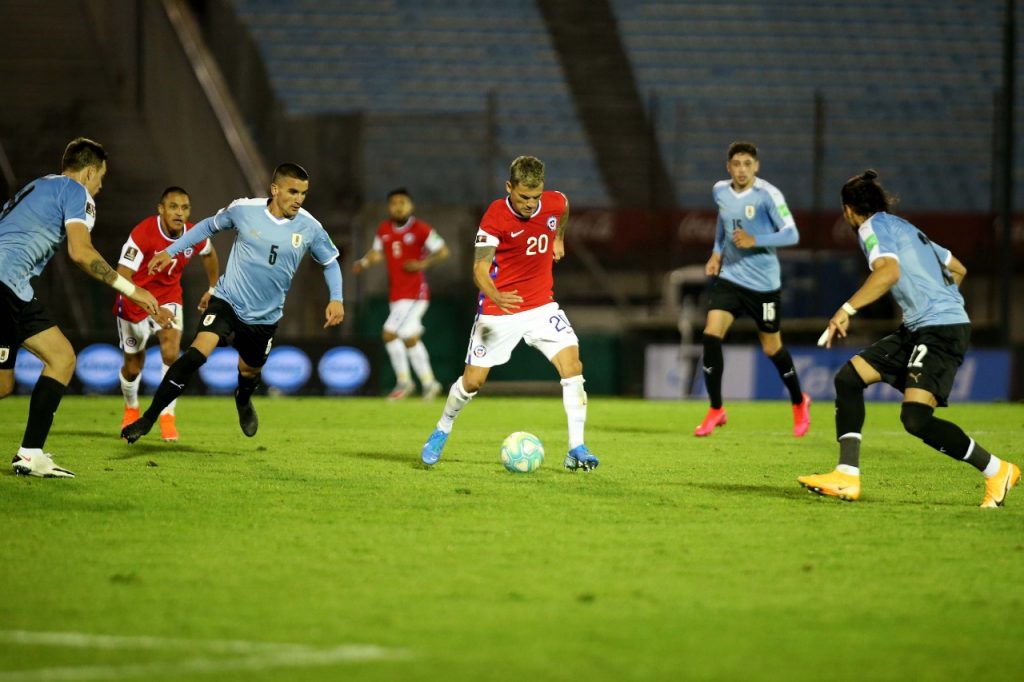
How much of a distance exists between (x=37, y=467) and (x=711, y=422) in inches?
253

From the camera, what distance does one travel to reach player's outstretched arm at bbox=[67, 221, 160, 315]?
8.66 metres

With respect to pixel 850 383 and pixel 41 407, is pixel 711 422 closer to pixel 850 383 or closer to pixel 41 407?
pixel 850 383

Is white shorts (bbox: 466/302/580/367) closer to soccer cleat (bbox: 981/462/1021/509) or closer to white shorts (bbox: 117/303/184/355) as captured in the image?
soccer cleat (bbox: 981/462/1021/509)

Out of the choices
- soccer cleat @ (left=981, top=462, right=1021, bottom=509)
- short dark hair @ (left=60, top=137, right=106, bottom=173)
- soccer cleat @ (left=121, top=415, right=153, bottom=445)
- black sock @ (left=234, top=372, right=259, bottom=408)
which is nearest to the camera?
soccer cleat @ (left=981, top=462, right=1021, bottom=509)

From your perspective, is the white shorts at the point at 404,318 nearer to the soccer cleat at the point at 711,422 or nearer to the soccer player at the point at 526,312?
the soccer cleat at the point at 711,422

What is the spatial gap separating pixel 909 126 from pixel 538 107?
24.0ft

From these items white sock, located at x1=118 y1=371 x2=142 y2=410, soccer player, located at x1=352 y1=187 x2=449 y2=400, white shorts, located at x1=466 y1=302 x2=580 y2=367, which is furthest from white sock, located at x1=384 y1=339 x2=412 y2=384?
white shorts, located at x1=466 y1=302 x2=580 y2=367

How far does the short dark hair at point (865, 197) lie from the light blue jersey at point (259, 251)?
4.12 meters

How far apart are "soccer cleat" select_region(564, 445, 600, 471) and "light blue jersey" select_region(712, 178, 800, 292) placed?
3.63 metres

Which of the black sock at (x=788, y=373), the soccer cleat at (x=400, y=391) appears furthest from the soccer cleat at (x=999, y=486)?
the soccer cleat at (x=400, y=391)

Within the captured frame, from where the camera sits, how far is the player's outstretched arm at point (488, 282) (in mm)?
9312

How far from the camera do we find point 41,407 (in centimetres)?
888

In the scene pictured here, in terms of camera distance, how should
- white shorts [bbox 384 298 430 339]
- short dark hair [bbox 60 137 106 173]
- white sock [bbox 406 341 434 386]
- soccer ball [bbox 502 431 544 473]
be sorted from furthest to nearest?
white sock [bbox 406 341 434 386] → white shorts [bbox 384 298 430 339] → soccer ball [bbox 502 431 544 473] → short dark hair [bbox 60 137 106 173]

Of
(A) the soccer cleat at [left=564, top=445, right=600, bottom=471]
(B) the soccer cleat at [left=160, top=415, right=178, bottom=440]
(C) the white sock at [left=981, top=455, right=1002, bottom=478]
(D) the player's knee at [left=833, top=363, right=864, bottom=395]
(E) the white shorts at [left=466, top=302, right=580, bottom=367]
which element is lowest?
(B) the soccer cleat at [left=160, top=415, right=178, bottom=440]
